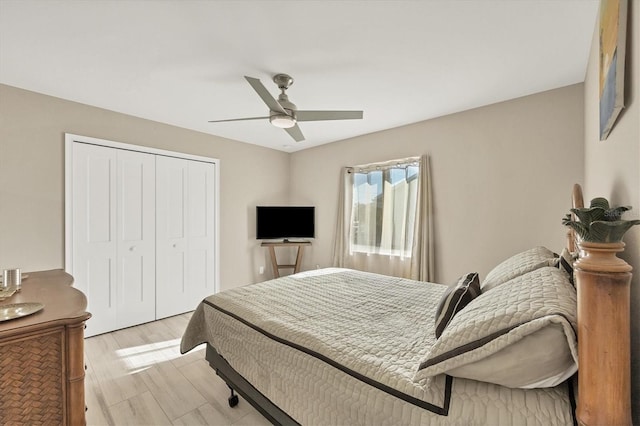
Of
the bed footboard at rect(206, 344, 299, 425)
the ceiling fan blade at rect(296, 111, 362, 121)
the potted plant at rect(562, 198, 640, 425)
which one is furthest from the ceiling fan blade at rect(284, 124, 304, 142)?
the potted plant at rect(562, 198, 640, 425)

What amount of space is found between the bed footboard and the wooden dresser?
77cm

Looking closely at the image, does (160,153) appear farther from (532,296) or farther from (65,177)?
(532,296)

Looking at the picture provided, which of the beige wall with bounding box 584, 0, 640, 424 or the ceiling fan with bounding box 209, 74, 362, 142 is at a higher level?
the ceiling fan with bounding box 209, 74, 362, 142

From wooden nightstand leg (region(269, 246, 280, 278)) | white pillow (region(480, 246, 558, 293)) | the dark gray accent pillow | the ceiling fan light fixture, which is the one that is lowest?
wooden nightstand leg (region(269, 246, 280, 278))

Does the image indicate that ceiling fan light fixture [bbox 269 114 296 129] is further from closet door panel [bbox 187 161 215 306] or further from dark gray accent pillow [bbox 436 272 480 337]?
closet door panel [bbox 187 161 215 306]

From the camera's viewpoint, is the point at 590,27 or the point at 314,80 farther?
the point at 314,80

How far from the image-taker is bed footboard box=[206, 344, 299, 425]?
150 centimetres

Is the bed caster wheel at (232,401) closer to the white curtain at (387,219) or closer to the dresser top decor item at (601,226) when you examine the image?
the dresser top decor item at (601,226)

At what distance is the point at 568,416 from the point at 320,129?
3744 millimetres

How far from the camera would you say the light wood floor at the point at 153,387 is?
6.26 ft

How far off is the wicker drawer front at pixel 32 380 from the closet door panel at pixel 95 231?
87.8 inches

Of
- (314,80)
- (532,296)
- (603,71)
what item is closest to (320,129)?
(314,80)

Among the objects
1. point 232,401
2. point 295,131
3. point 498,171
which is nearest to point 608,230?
point 232,401

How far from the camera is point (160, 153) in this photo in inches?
145
